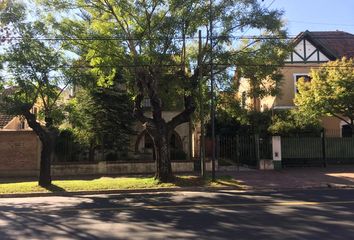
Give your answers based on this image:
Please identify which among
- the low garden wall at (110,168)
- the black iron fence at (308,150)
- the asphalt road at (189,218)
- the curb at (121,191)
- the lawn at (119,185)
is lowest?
the asphalt road at (189,218)

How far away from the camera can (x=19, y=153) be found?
26281 millimetres

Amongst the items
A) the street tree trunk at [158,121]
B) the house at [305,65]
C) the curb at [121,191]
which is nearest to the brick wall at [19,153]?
the curb at [121,191]

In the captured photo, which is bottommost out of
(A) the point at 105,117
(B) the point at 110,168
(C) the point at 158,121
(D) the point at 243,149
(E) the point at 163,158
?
(B) the point at 110,168

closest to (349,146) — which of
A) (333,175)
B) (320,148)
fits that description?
(320,148)

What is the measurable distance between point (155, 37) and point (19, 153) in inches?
497

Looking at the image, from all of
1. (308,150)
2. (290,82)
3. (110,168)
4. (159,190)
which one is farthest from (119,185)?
(290,82)

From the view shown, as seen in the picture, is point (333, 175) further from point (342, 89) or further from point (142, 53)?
point (142, 53)

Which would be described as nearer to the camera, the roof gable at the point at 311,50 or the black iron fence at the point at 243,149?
the black iron fence at the point at 243,149

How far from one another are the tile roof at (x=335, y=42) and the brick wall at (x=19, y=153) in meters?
20.0

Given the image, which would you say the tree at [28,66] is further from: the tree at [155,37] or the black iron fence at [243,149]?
the black iron fence at [243,149]

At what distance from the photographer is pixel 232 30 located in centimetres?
1978

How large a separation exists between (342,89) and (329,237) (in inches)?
779

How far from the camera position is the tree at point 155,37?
18.5 m

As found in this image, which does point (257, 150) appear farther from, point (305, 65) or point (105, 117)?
point (305, 65)
